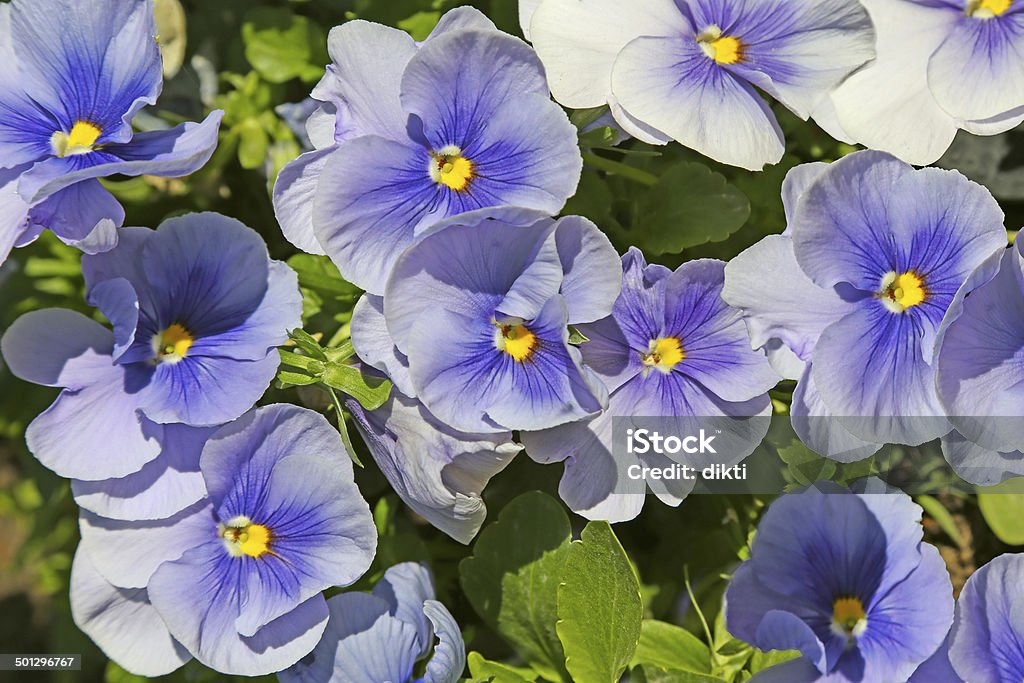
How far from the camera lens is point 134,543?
2.31 feet

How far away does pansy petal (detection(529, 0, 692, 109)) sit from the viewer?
65 cm

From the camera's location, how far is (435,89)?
63 centimetres

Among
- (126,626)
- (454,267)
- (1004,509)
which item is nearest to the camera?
(454,267)

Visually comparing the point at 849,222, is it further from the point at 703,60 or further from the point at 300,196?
the point at 300,196

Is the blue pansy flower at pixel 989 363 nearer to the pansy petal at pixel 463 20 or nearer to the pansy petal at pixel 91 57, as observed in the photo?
the pansy petal at pixel 463 20

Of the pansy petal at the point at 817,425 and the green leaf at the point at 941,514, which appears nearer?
the pansy petal at the point at 817,425

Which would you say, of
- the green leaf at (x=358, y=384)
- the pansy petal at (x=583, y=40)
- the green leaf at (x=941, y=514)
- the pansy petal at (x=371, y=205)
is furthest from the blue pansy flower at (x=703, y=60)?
the green leaf at (x=941, y=514)

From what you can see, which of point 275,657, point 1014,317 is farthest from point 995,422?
point 275,657

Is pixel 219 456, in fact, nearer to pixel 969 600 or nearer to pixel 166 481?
pixel 166 481

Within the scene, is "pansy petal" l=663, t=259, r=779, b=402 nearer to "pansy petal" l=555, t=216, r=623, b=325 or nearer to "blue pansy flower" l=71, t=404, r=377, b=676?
"pansy petal" l=555, t=216, r=623, b=325

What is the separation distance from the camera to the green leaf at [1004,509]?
83 centimetres

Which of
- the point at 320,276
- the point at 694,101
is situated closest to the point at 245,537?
the point at 320,276

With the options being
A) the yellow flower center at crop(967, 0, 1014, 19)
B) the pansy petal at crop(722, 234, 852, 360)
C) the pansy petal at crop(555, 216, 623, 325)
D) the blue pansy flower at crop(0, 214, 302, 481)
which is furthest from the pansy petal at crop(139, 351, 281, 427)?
the yellow flower center at crop(967, 0, 1014, 19)

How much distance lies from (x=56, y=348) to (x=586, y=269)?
14.2 inches
